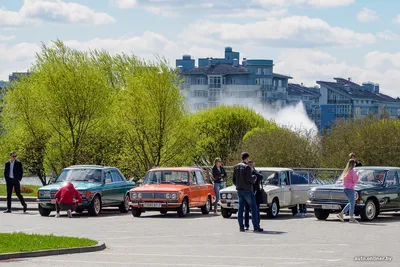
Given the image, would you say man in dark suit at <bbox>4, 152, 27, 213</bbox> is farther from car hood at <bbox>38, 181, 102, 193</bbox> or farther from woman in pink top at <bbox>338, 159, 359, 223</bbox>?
woman in pink top at <bbox>338, 159, 359, 223</bbox>

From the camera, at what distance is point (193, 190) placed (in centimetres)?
3238

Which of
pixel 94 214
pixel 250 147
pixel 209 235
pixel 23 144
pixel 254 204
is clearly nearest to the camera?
pixel 209 235

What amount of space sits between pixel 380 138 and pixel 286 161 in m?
4.92

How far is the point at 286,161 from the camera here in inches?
2066

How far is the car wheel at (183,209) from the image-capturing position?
1232 inches

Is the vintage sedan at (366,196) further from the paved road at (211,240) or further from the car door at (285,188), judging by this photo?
the car door at (285,188)

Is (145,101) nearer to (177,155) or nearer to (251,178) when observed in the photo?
(177,155)

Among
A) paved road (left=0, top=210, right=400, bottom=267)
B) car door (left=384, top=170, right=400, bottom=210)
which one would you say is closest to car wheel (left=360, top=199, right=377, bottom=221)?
paved road (left=0, top=210, right=400, bottom=267)

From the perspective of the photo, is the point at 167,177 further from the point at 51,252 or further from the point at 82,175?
the point at 51,252

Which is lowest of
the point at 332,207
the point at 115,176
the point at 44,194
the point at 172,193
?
the point at 332,207

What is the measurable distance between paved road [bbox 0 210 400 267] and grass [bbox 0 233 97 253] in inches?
24.9

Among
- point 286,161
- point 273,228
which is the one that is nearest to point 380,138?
point 286,161

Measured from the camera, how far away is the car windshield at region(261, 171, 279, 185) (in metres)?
32.0

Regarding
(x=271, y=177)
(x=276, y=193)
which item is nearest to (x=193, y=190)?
(x=271, y=177)
